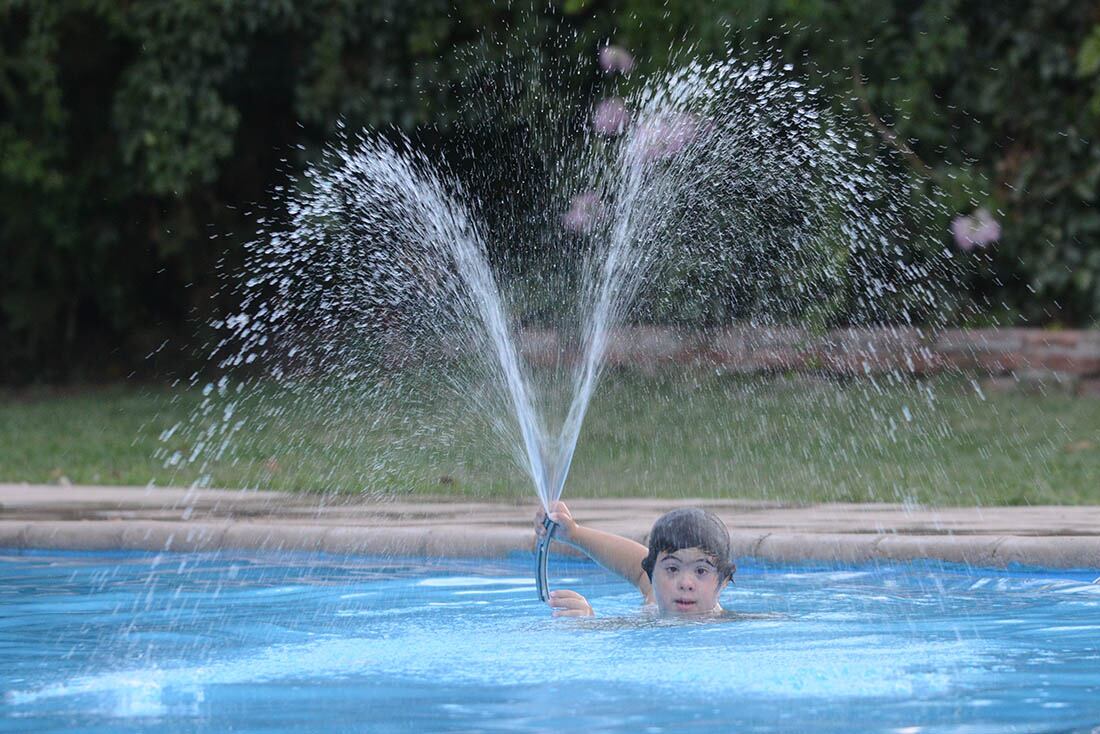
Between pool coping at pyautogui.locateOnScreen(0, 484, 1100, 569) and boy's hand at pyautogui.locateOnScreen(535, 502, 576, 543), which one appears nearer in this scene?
boy's hand at pyautogui.locateOnScreen(535, 502, 576, 543)

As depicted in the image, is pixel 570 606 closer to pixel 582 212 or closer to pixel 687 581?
pixel 687 581

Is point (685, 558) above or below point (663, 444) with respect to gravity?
above

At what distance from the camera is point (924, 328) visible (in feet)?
42.8

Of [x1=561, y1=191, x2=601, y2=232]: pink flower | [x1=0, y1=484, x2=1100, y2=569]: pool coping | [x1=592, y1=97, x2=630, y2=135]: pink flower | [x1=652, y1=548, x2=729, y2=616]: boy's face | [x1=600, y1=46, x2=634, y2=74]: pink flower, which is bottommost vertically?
[x1=561, y1=191, x2=601, y2=232]: pink flower

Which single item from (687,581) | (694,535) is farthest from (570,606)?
(694,535)

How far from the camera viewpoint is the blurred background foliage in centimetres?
1276

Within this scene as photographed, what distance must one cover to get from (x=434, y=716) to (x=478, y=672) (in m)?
0.52

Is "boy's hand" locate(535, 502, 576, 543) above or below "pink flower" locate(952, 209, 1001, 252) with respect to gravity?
above

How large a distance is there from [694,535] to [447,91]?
9.39 meters

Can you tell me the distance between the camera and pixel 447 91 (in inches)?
545

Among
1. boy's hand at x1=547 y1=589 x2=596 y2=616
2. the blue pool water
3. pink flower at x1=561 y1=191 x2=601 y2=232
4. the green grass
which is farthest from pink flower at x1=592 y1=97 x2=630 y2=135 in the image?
boy's hand at x1=547 y1=589 x2=596 y2=616

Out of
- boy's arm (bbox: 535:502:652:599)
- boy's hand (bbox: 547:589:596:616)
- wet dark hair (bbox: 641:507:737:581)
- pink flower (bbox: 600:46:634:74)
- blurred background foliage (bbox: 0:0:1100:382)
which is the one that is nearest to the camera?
wet dark hair (bbox: 641:507:737:581)

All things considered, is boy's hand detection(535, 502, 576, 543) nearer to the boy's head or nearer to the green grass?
the boy's head

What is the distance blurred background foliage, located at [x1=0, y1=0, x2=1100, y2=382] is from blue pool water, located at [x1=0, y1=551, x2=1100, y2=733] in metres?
7.03
